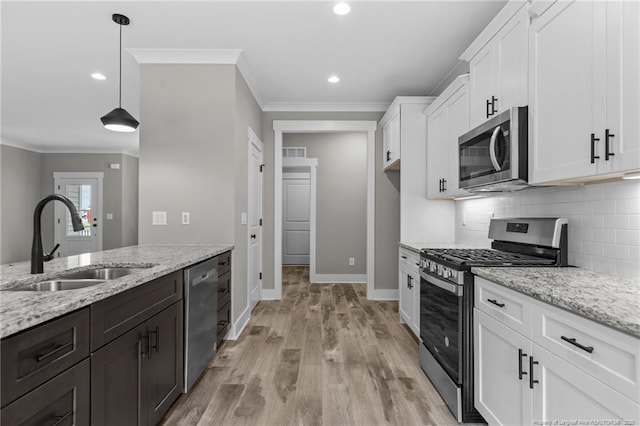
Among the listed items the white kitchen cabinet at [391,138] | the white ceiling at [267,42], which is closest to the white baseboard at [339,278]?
the white kitchen cabinet at [391,138]

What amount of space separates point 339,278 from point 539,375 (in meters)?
4.72

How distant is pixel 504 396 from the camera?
1.61 metres

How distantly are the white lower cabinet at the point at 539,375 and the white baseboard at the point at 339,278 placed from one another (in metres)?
4.15

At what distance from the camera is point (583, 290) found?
134 centimetres

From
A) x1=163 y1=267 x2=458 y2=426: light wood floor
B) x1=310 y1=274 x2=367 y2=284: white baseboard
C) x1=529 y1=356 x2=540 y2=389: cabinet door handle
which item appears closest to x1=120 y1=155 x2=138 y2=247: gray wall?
x1=310 y1=274 x2=367 y2=284: white baseboard

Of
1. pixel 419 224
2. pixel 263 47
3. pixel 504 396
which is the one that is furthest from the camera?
pixel 419 224

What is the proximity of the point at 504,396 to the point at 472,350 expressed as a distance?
32 cm

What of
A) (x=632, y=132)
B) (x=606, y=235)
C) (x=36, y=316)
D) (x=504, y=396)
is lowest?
(x=504, y=396)

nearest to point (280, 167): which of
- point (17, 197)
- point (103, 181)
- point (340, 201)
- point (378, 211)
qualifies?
point (378, 211)

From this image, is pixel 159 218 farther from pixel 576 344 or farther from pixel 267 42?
pixel 576 344

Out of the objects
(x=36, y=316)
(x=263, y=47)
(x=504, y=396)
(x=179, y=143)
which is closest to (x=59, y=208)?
(x=179, y=143)

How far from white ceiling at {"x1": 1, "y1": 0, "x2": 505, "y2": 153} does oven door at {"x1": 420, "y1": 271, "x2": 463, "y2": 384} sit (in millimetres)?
1929

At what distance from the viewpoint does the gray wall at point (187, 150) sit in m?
3.17

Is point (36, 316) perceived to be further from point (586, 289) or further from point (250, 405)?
point (586, 289)
